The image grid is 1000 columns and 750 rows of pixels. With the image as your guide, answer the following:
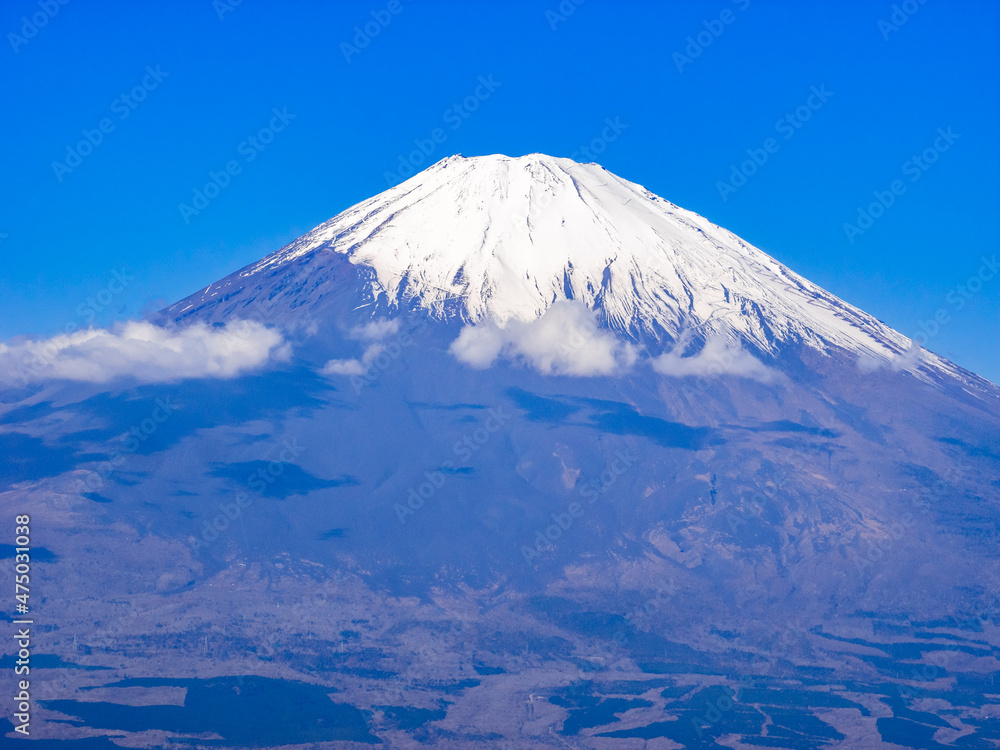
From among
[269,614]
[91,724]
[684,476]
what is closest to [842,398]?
[684,476]

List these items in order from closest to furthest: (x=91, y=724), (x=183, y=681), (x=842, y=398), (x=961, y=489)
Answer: (x=91, y=724) < (x=183, y=681) < (x=961, y=489) < (x=842, y=398)

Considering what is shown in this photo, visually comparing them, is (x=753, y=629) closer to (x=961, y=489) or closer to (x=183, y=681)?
(x=961, y=489)
